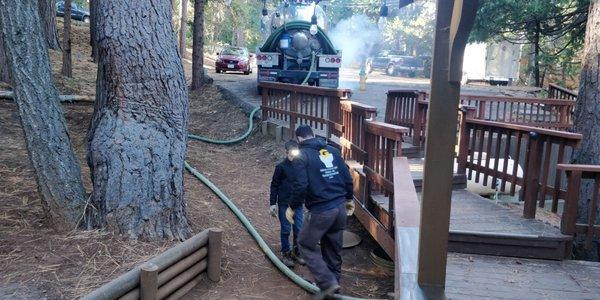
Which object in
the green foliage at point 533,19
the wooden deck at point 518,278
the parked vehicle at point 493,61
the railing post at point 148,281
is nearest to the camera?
the railing post at point 148,281

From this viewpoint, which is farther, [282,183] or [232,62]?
[232,62]

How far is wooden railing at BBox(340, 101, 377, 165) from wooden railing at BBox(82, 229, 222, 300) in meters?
2.67

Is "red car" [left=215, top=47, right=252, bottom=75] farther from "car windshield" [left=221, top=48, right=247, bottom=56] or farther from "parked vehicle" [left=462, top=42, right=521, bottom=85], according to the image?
"parked vehicle" [left=462, top=42, right=521, bottom=85]

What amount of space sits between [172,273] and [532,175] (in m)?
3.91

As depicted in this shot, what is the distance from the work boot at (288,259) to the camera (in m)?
5.89

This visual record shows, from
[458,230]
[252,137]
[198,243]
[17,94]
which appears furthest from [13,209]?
[252,137]

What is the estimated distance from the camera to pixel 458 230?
5262 mm

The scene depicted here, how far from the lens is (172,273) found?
4578 millimetres

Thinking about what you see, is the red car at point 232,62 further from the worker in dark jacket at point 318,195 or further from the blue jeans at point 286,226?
the worker in dark jacket at point 318,195

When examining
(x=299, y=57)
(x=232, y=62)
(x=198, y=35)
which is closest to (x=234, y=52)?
(x=232, y=62)

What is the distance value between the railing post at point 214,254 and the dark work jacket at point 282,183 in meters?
0.96

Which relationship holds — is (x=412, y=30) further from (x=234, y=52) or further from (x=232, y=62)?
(x=232, y=62)

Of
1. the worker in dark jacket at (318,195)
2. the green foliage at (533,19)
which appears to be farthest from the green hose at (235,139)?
the green foliage at (533,19)

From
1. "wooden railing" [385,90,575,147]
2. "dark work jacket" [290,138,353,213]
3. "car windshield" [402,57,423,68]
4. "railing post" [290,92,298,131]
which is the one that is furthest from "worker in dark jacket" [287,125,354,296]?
"car windshield" [402,57,423,68]
